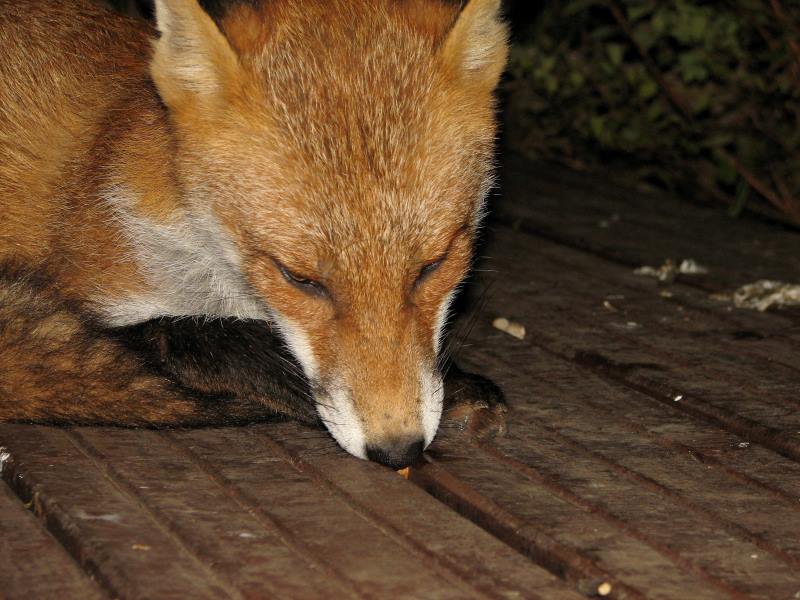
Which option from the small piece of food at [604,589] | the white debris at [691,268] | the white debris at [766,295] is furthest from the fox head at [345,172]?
the white debris at [691,268]

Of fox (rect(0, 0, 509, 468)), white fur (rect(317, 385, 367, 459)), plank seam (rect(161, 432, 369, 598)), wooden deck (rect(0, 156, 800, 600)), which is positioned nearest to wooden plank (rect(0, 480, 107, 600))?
wooden deck (rect(0, 156, 800, 600))

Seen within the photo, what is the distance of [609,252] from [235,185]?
1948 millimetres

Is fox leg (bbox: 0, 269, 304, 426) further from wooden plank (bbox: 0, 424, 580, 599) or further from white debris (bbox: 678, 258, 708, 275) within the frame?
white debris (bbox: 678, 258, 708, 275)

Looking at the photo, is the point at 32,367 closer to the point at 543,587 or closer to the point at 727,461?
the point at 543,587

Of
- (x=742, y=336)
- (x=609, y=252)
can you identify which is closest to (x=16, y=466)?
(x=742, y=336)

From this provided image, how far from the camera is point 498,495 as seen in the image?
2.22 meters

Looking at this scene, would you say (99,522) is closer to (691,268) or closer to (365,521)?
(365,521)

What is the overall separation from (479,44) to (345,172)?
525mm

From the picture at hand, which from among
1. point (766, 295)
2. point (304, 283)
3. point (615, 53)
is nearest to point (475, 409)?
point (304, 283)

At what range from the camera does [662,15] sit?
535cm

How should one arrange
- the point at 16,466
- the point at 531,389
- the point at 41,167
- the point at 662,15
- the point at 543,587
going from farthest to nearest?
the point at 662,15, the point at 41,167, the point at 531,389, the point at 16,466, the point at 543,587

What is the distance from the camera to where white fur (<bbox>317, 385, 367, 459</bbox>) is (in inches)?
91.0

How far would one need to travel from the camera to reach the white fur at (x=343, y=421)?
2311 millimetres

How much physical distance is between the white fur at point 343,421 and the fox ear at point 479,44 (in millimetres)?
830
